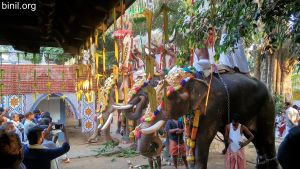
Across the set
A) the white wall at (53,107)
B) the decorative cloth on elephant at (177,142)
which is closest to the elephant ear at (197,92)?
the decorative cloth on elephant at (177,142)

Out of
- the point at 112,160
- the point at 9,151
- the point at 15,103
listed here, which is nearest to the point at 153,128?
the point at 9,151

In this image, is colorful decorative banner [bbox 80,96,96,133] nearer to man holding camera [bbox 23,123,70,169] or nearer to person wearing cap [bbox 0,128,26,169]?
man holding camera [bbox 23,123,70,169]

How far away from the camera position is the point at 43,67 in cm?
1057

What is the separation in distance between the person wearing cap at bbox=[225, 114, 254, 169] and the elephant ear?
95 centimetres

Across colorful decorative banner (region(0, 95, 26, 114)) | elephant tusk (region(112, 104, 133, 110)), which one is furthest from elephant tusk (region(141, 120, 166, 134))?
colorful decorative banner (region(0, 95, 26, 114))

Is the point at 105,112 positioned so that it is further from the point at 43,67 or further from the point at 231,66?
the point at 231,66

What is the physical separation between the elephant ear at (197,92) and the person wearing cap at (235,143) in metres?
0.95

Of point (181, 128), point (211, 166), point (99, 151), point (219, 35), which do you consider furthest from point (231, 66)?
point (99, 151)

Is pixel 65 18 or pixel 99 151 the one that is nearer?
pixel 65 18

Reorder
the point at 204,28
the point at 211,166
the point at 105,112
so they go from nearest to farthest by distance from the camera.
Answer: the point at 204,28
the point at 211,166
the point at 105,112

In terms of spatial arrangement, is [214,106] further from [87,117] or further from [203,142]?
[87,117]

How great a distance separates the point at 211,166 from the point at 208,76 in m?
3.15

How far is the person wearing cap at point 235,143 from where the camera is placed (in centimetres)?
588

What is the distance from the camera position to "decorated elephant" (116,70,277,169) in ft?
16.7
